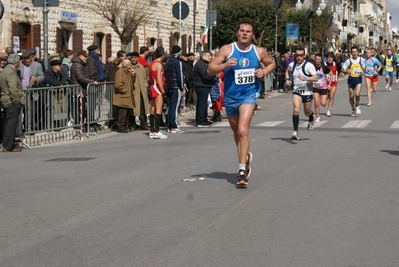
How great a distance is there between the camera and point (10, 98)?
15.9m

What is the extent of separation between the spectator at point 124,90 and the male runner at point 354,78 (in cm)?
689

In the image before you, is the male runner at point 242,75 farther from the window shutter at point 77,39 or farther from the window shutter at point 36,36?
the window shutter at point 77,39

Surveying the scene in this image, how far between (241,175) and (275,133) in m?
8.31

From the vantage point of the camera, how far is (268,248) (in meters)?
7.41

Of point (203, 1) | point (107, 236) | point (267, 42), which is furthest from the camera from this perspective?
point (267, 42)

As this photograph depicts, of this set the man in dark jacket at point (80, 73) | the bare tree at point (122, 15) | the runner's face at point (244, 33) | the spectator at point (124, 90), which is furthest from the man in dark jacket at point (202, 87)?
the bare tree at point (122, 15)

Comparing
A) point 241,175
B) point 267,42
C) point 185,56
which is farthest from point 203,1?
point 241,175

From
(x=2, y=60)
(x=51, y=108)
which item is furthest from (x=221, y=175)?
(x=51, y=108)

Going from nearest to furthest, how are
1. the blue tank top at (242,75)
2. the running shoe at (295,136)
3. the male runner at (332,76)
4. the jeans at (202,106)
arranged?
the blue tank top at (242,75) → the running shoe at (295,136) → the jeans at (202,106) → the male runner at (332,76)

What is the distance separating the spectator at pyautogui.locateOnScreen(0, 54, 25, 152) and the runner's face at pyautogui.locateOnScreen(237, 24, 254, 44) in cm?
610

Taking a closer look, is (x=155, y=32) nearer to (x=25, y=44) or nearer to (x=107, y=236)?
(x=25, y=44)

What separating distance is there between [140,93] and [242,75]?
→ 9802mm

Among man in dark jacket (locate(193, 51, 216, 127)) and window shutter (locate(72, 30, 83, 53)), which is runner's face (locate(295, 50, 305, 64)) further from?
window shutter (locate(72, 30, 83, 53))

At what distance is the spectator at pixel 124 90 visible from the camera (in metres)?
19.8
